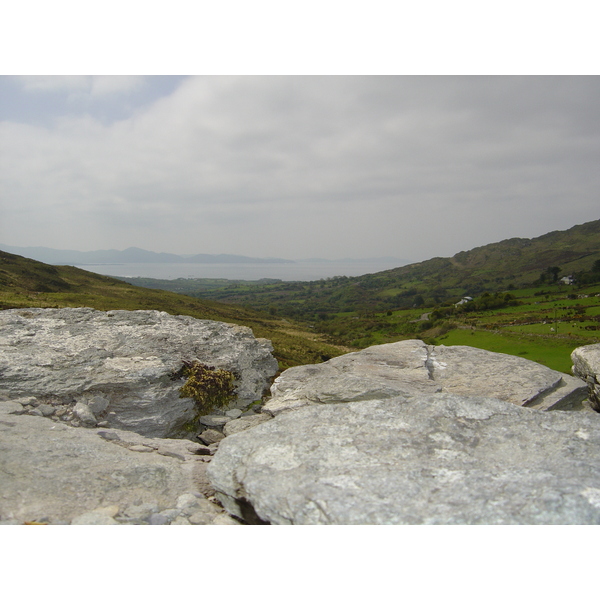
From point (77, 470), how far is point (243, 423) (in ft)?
15.1

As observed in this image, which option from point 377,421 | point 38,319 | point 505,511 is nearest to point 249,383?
point 377,421

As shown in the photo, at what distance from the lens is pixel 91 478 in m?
6.13

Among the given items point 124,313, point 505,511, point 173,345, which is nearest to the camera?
point 505,511

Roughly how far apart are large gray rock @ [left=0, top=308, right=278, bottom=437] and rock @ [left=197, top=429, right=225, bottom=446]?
32.6 inches

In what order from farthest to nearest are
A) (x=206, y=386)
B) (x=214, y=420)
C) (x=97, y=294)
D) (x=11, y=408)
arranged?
1. (x=97, y=294)
2. (x=206, y=386)
3. (x=214, y=420)
4. (x=11, y=408)

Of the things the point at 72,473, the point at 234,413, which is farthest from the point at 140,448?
the point at 234,413

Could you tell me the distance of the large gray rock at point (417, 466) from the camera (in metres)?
4.73

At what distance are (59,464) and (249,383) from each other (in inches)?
268

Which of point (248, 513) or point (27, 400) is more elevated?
point (27, 400)

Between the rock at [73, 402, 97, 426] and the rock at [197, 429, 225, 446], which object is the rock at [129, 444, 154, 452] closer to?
the rock at [73, 402, 97, 426]

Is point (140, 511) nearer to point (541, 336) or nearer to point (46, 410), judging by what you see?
point (46, 410)

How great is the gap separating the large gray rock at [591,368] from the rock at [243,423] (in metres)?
9.97

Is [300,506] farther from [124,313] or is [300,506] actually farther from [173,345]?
[124,313]

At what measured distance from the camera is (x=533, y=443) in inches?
240
